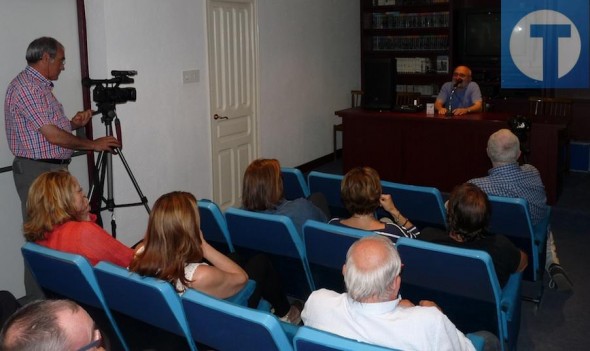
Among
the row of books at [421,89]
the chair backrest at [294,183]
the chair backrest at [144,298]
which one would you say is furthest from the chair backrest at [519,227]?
the row of books at [421,89]

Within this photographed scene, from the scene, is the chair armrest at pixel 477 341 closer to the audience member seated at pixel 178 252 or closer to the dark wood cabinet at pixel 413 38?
the audience member seated at pixel 178 252

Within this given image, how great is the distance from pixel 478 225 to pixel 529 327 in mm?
1104

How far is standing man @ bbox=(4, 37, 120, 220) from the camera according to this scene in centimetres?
368

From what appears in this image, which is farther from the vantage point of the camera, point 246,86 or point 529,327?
point 246,86

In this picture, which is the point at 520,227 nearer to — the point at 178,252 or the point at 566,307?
the point at 566,307

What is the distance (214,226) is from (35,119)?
1.30 meters

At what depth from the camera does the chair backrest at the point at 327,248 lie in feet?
8.91

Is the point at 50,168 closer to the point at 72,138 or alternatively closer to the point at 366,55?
Result: the point at 72,138

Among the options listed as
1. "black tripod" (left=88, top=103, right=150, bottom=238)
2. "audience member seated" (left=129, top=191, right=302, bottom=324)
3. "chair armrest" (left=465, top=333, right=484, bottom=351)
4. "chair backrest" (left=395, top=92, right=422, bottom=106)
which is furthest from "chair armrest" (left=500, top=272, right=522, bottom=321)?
"chair backrest" (left=395, top=92, right=422, bottom=106)

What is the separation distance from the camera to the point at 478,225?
109 inches

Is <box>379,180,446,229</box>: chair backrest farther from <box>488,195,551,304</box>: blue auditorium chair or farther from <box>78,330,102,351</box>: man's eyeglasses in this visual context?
<box>78,330,102,351</box>: man's eyeglasses

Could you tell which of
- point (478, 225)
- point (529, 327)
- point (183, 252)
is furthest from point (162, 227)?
point (529, 327)

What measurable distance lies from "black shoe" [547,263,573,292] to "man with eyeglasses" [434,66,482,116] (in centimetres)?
254

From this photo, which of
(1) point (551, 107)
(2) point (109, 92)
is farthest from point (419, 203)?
(1) point (551, 107)
